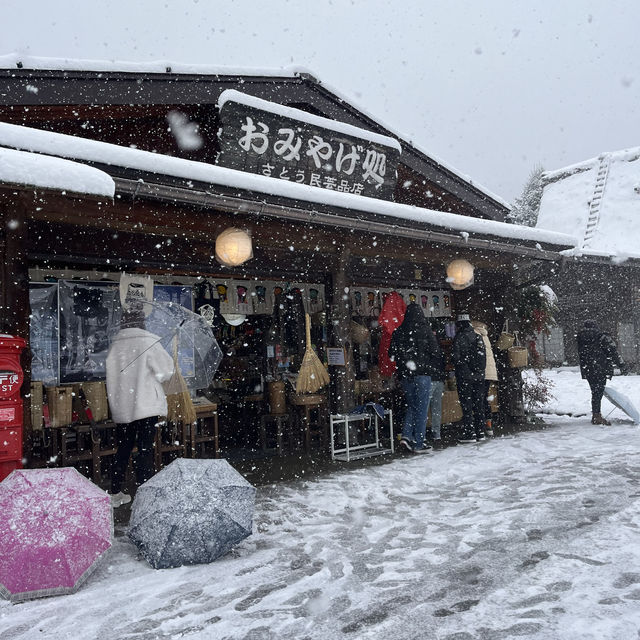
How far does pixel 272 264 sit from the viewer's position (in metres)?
8.68

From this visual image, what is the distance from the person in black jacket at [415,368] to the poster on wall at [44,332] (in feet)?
16.2

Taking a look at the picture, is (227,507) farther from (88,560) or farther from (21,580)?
(21,580)

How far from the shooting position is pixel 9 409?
4.86 meters

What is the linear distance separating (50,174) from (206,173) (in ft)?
5.93

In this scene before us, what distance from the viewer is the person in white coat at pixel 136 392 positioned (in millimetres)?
5668

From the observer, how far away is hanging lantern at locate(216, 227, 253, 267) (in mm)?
6824

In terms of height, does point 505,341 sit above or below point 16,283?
below

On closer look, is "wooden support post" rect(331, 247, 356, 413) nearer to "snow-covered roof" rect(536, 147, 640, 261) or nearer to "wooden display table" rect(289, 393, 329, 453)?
"wooden display table" rect(289, 393, 329, 453)

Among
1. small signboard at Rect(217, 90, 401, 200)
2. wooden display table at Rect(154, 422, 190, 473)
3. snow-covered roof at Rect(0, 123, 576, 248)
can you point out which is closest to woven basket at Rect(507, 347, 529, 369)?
snow-covered roof at Rect(0, 123, 576, 248)

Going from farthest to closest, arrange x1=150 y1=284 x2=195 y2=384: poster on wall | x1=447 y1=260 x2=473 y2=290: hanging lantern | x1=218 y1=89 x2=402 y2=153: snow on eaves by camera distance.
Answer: x1=447 y1=260 x2=473 y2=290: hanging lantern
x1=150 y1=284 x2=195 y2=384: poster on wall
x1=218 y1=89 x2=402 y2=153: snow on eaves

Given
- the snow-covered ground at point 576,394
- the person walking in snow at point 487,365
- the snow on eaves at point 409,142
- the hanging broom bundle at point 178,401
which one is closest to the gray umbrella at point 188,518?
the hanging broom bundle at point 178,401

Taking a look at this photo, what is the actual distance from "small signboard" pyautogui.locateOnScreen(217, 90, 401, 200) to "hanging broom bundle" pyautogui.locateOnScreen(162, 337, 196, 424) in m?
3.06

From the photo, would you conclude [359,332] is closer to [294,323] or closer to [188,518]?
[294,323]

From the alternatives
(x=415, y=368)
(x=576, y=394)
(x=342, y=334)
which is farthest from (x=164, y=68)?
(x=576, y=394)
